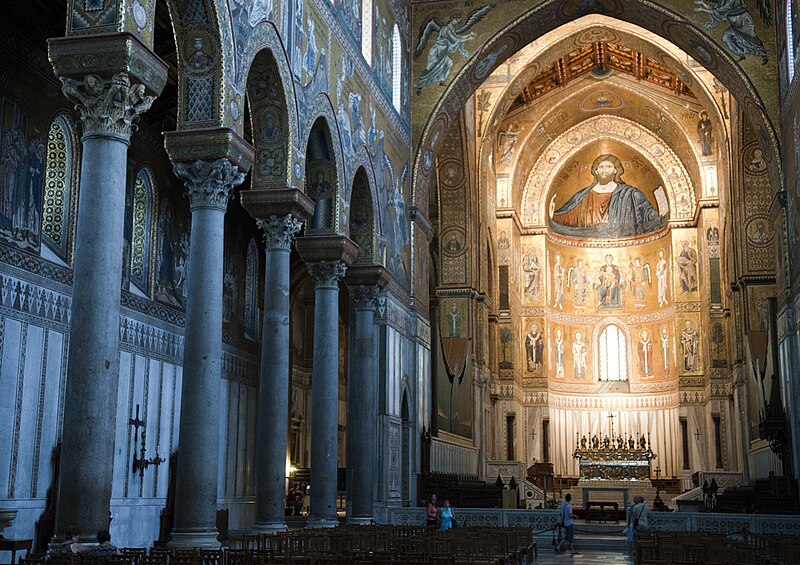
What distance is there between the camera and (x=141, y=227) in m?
20.7

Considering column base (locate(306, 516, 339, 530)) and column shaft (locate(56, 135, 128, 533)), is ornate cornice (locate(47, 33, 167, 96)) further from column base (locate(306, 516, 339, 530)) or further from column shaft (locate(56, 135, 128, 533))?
column base (locate(306, 516, 339, 530))

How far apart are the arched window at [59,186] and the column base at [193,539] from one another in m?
6.56

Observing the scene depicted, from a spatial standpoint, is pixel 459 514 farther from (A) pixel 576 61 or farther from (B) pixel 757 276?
(A) pixel 576 61

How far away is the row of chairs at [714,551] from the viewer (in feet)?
35.0

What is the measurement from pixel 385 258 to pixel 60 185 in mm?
8279

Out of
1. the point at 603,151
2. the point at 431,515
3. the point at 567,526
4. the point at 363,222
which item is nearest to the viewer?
the point at 567,526

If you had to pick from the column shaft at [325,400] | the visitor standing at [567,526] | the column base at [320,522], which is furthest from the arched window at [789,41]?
the column base at [320,522]

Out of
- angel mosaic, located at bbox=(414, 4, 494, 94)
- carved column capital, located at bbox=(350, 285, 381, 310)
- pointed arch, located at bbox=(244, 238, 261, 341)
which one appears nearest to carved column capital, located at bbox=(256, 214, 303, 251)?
carved column capital, located at bbox=(350, 285, 381, 310)

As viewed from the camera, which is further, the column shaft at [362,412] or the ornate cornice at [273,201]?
the column shaft at [362,412]

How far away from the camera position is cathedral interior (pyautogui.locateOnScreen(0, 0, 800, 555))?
1343cm

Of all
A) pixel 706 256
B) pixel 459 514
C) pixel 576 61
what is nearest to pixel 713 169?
pixel 706 256

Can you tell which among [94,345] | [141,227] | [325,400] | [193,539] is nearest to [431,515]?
[325,400]

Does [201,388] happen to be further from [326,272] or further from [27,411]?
[326,272]

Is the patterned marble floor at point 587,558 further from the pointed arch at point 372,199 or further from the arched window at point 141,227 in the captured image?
the arched window at point 141,227
